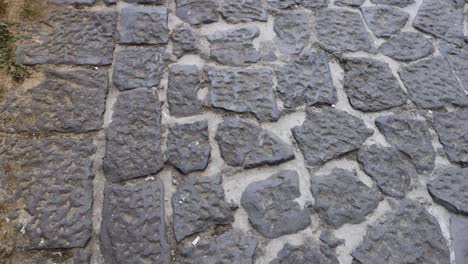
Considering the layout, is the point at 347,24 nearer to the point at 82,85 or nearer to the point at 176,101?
the point at 176,101

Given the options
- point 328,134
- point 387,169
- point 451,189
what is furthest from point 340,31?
point 451,189

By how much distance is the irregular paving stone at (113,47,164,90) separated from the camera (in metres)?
1.80

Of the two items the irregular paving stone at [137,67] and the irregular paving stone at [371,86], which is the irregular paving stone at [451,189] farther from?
the irregular paving stone at [137,67]

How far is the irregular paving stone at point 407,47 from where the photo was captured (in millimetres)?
2076

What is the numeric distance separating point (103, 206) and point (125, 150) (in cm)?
24

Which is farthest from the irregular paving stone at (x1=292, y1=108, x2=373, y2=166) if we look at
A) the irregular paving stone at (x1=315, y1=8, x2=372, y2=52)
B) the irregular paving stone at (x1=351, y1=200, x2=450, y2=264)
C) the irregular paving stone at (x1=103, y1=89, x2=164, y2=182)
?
the irregular paving stone at (x1=103, y1=89, x2=164, y2=182)

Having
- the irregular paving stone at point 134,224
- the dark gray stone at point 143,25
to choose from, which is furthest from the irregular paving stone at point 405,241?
the dark gray stone at point 143,25

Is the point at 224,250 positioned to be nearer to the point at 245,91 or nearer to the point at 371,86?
the point at 245,91

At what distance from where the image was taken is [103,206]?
4.77ft

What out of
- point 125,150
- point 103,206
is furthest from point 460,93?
point 103,206

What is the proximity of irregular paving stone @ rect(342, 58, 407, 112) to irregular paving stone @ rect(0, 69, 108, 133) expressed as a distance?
1132mm

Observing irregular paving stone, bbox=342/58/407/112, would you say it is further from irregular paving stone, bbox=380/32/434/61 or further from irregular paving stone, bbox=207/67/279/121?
irregular paving stone, bbox=207/67/279/121

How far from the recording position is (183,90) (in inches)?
70.4

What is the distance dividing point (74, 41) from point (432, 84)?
1.72 meters
